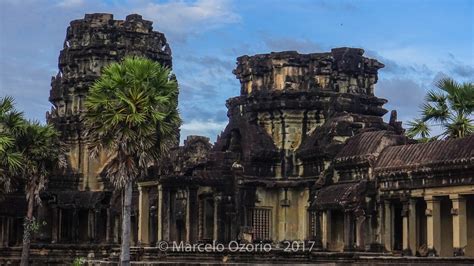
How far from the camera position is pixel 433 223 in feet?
127

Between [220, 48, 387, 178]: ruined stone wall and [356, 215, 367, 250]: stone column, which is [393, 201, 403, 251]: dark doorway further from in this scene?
[220, 48, 387, 178]: ruined stone wall

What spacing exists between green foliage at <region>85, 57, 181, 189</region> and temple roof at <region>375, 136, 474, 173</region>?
10215mm

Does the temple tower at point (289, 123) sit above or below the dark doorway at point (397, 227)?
above

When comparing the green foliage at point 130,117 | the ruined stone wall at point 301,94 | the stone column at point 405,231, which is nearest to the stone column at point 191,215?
the ruined stone wall at point 301,94

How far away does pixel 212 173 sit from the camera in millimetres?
48938

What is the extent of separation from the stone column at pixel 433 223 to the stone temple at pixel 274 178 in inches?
1.8

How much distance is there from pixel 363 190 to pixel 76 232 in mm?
22731

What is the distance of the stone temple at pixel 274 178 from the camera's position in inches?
1570

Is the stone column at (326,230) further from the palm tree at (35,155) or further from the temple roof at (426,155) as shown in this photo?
the palm tree at (35,155)

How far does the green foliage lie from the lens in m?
34.6

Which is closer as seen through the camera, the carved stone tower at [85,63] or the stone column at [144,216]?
the stone column at [144,216]

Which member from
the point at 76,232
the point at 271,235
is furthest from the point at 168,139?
the point at 76,232

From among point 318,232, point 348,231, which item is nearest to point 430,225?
point 348,231

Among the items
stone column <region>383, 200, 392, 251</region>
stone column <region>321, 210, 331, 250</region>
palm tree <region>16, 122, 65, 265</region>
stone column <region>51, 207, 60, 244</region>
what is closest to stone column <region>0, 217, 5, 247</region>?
stone column <region>51, 207, 60, 244</region>
